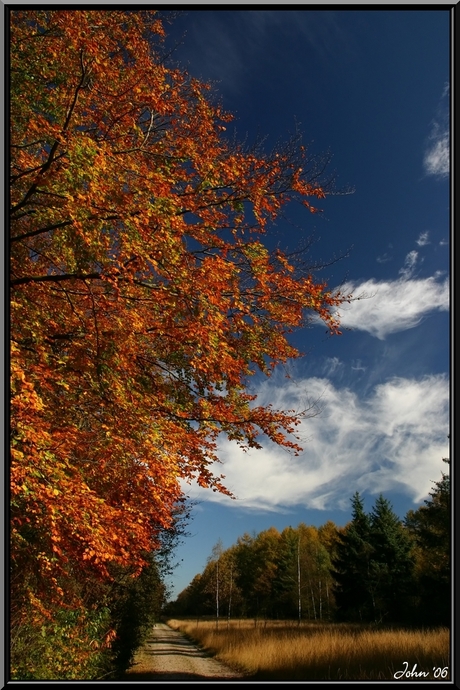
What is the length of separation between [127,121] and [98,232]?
2.23 metres

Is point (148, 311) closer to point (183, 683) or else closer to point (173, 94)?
Answer: point (173, 94)

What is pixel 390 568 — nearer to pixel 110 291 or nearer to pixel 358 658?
pixel 358 658

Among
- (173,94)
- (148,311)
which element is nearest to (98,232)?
(148,311)

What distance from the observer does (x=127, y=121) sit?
6.37m

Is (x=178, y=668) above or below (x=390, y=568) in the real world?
above
